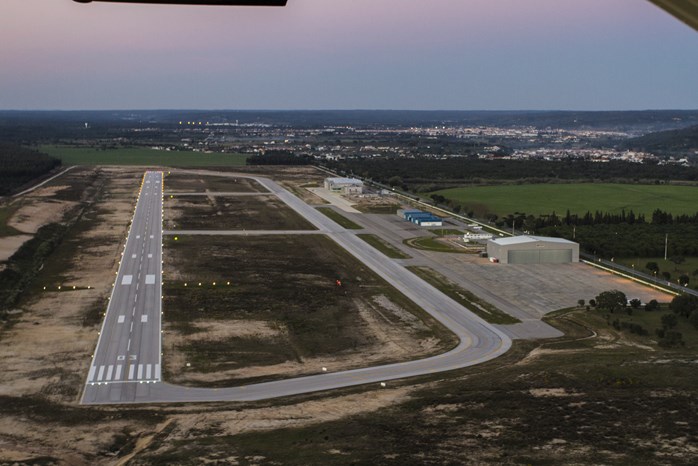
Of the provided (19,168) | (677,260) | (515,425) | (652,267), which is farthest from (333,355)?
(19,168)

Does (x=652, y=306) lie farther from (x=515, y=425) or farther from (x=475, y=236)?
(x=475, y=236)

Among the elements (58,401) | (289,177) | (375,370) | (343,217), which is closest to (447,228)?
(343,217)

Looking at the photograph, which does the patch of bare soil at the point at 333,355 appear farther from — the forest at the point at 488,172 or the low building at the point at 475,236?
the forest at the point at 488,172

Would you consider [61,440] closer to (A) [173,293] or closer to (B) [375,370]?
(B) [375,370]

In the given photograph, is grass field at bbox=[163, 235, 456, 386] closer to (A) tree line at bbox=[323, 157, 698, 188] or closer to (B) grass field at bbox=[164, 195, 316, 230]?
(B) grass field at bbox=[164, 195, 316, 230]

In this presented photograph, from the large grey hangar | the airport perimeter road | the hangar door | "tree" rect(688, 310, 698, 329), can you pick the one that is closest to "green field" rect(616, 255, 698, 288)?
the large grey hangar

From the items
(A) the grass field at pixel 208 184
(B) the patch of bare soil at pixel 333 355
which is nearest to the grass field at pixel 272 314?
(B) the patch of bare soil at pixel 333 355
